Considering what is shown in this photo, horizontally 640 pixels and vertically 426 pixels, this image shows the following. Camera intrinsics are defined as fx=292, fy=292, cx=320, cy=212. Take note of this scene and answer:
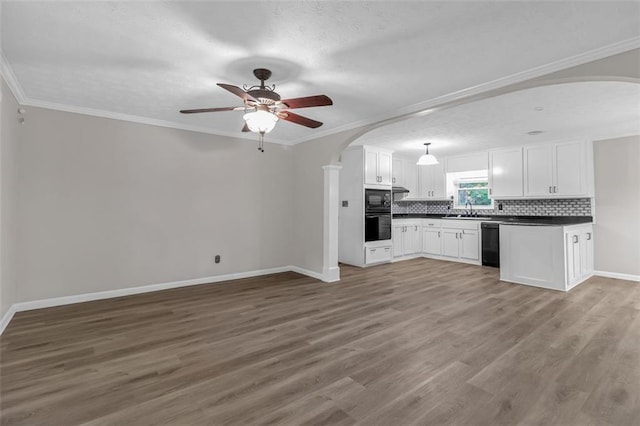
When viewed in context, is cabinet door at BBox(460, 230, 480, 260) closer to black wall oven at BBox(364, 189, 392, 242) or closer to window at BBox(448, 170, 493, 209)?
window at BBox(448, 170, 493, 209)

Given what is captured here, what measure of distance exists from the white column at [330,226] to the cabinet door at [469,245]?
3.28m

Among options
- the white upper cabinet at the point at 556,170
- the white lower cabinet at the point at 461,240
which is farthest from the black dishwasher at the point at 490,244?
the white upper cabinet at the point at 556,170

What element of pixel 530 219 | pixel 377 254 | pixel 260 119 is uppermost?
pixel 260 119

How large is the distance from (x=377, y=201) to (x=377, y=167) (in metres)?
0.74

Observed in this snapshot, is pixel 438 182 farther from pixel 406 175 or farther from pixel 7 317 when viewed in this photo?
pixel 7 317

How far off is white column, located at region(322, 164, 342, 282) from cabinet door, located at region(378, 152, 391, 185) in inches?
66.8

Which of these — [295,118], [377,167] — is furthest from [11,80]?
[377,167]

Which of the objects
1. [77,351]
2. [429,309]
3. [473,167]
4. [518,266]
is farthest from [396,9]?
[473,167]

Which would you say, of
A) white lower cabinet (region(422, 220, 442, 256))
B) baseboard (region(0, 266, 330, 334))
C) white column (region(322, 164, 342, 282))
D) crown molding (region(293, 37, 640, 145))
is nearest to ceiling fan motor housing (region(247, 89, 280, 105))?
crown molding (region(293, 37, 640, 145))

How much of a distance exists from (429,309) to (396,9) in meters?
3.09

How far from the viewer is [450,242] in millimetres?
6746

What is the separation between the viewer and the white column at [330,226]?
4.89 m

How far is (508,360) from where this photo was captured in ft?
7.66

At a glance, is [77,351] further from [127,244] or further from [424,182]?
[424,182]
